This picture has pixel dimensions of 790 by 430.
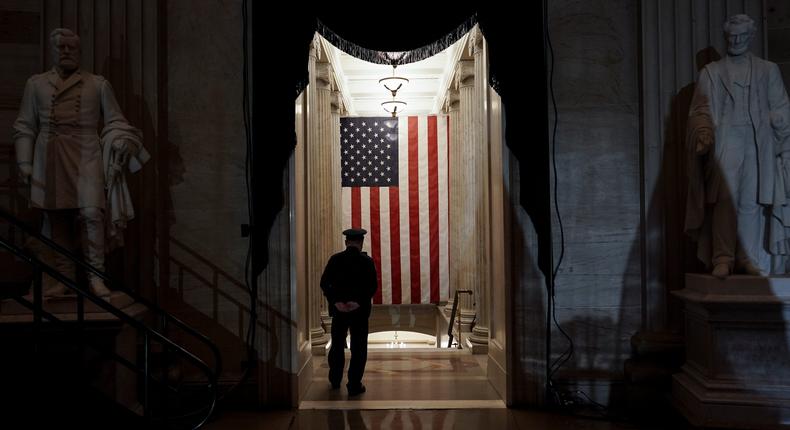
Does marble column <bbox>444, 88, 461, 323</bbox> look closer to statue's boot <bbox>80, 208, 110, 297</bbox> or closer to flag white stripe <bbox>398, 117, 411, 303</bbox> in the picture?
flag white stripe <bbox>398, 117, 411, 303</bbox>

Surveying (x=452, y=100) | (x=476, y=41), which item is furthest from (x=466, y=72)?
(x=452, y=100)

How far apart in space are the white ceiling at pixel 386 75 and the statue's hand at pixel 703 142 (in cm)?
575

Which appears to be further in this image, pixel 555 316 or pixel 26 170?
pixel 555 316

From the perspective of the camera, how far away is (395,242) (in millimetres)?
11961

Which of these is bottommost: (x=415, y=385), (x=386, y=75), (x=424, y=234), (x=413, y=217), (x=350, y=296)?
(x=415, y=385)

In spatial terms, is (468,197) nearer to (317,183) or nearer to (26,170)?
(317,183)

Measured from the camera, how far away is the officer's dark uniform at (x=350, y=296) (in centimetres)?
554

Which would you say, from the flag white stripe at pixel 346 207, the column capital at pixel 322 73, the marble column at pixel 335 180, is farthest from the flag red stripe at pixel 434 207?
the column capital at pixel 322 73

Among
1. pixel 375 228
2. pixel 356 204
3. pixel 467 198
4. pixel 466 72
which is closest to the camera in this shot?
pixel 466 72

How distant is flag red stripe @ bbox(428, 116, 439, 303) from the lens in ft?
38.3

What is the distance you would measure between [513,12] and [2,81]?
→ 442 cm

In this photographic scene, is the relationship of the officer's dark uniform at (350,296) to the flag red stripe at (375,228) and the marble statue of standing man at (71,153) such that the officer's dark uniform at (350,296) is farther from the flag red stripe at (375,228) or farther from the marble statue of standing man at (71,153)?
the flag red stripe at (375,228)

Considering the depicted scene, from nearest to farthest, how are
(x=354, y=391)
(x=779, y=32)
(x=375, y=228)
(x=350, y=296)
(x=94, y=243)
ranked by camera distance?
1. (x=94, y=243)
2. (x=779, y=32)
3. (x=354, y=391)
4. (x=350, y=296)
5. (x=375, y=228)

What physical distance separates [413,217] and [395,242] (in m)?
0.64
